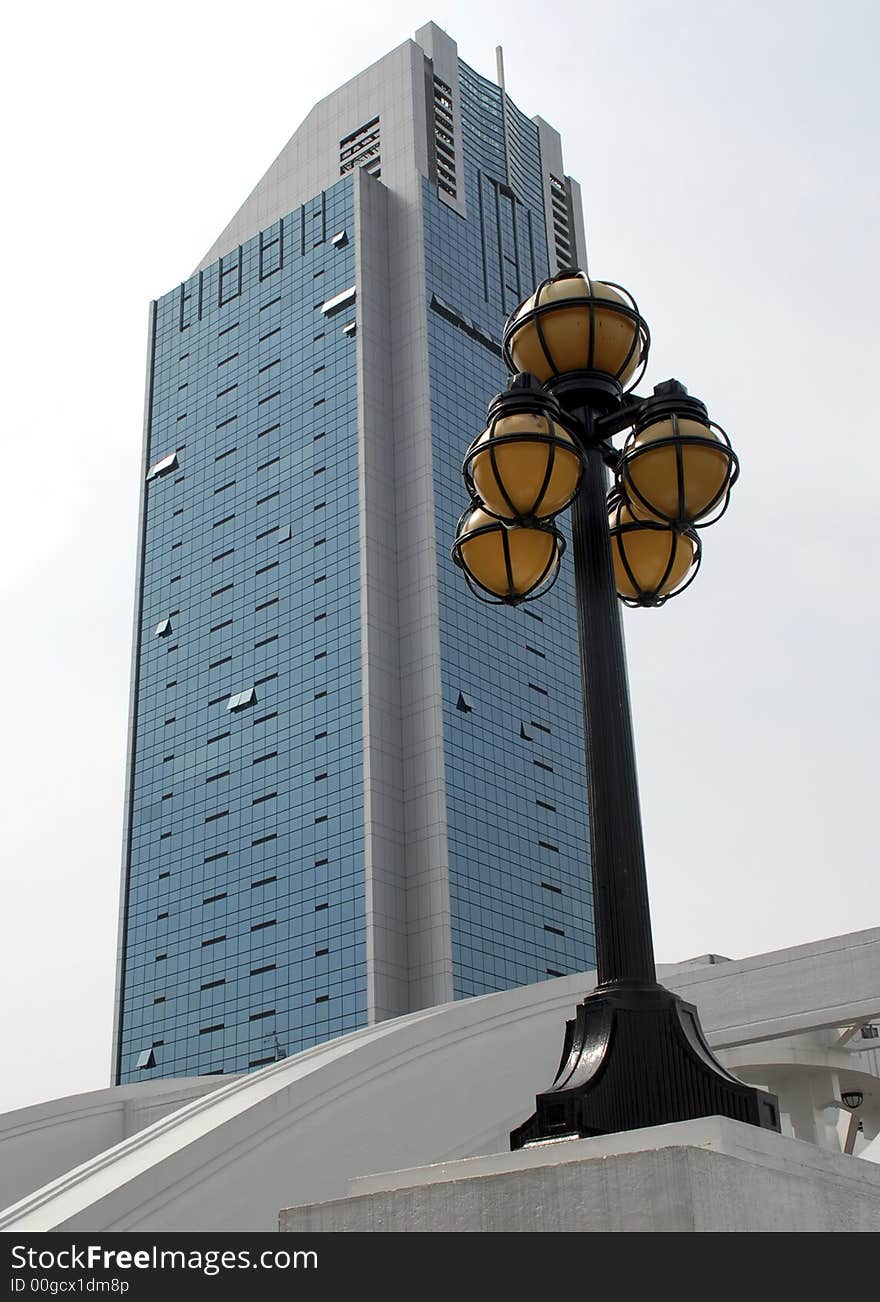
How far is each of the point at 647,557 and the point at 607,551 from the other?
461 millimetres

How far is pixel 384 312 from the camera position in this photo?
85.9 m

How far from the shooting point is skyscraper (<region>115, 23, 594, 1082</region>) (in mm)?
71188

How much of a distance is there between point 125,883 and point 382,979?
23030 mm

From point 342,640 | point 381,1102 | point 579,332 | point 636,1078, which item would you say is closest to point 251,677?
point 342,640

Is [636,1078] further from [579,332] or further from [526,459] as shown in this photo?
[579,332]

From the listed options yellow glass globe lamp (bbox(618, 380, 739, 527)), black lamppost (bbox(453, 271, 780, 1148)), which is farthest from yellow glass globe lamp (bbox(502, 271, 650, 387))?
yellow glass globe lamp (bbox(618, 380, 739, 527))

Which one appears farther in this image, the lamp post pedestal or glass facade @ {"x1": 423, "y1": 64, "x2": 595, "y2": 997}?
glass facade @ {"x1": 423, "y1": 64, "x2": 595, "y2": 997}

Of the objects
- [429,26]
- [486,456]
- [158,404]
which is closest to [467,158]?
[429,26]

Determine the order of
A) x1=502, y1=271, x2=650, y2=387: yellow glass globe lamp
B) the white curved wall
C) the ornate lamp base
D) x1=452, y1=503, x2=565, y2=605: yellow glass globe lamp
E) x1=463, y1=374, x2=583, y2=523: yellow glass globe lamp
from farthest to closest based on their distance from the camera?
1. the white curved wall
2. x1=502, y1=271, x2=650, y2=387: yellow glass globe lamp
3. x1=452, y1=503, x2=565, y2=605: yellow glass globe lamp
4. x1=463, y1=374, x2=583, y2=523: yellow glass globe lamp
5. the ornate lamp base

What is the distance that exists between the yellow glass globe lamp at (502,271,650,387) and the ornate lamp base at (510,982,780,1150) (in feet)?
10.0

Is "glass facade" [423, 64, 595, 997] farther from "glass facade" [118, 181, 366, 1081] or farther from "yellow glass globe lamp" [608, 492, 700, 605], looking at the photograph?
"yellow glass globe lamp" [608, 492, 700, 605]

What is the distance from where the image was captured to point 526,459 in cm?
578

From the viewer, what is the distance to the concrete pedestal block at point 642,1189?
3789mm

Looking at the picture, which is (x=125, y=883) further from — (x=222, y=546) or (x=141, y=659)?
(x=222, y=546)
